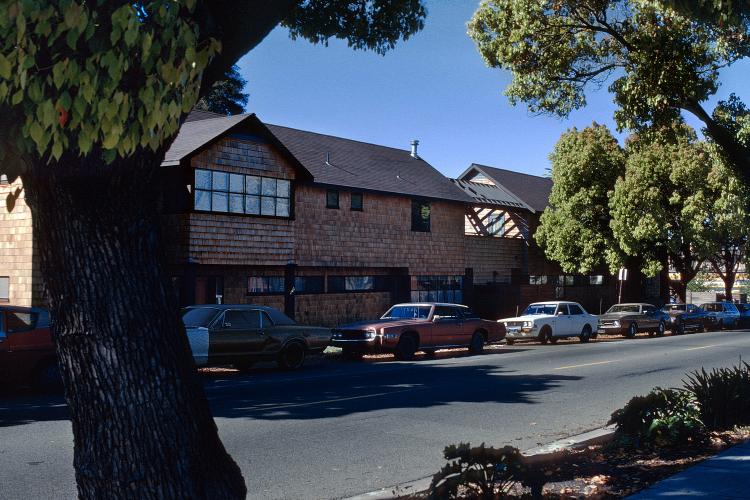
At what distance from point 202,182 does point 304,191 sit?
4.73 m

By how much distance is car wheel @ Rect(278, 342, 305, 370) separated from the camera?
18228 millimetres

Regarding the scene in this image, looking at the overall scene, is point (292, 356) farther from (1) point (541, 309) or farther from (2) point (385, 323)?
(1) point (541, 309)

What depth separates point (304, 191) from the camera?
27797mm

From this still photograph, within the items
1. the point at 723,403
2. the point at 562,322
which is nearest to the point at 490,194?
the point at 562,322

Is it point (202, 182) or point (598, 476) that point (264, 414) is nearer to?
point (598, 476)

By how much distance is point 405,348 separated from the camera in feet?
68.1

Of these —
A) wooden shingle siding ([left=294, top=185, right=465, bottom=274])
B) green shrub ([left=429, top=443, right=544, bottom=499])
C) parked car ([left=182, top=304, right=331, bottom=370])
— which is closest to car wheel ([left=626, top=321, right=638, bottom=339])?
wooden shingle siding ([left=294, top=185, right=465, bottom=274])

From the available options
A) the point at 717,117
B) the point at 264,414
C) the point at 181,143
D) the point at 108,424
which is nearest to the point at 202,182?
the point at 181,143

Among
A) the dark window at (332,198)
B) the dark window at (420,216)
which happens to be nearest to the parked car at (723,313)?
the dark window at (420,216)

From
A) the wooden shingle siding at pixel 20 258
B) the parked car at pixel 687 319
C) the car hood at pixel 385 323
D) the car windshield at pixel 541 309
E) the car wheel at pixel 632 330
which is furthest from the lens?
the parked car at pixel 687 319

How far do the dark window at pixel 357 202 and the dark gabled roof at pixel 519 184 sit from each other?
508 inches

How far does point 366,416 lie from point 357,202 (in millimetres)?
18829

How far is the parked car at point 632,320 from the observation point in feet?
104

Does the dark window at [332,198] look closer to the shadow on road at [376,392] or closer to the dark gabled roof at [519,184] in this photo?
the shadow on road at [376,392]
